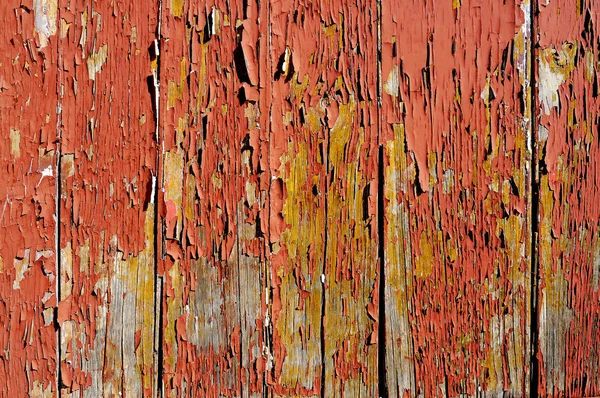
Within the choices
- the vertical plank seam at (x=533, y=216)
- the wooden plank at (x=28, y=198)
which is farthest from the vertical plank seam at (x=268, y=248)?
the vertical plank seam at (x=533, y=216)

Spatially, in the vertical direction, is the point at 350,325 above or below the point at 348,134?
below

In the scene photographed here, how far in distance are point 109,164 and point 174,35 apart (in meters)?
0.29

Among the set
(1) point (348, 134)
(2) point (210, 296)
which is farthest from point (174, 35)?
(2) point (210, 296)

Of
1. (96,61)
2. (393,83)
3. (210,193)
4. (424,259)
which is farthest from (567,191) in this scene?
(96,61)

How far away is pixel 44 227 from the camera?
1.06 meters

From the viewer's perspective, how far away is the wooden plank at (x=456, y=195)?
116 cm

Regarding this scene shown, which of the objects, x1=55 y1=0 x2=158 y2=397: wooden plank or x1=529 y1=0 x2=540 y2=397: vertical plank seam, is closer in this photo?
x1=55 y1=0 x2=158 y2=397: wooden plank

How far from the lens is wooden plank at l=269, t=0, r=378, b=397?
3.69 feet

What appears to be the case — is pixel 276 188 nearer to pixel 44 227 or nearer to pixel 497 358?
pixel 44 227

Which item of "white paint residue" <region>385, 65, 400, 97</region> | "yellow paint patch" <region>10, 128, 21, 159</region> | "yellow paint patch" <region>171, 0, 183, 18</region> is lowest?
"yellow paint patch" <region>10, 128, 21, 159</region>

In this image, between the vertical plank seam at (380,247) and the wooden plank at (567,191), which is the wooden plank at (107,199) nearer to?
the vertical plank seam at (380,247)

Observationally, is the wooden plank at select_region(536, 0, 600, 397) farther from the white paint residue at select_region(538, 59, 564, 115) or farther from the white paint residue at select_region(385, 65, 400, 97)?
the white paint residue at select_region(385, 65, 400, 97)

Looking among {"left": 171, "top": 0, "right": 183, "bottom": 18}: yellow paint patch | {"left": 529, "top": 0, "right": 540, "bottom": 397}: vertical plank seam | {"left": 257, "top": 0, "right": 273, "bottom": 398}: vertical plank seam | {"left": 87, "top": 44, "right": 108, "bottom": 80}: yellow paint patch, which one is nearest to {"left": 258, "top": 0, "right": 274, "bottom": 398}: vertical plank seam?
{"left": 257, "top": 0, "right": 273, "bottom": 398}: vertical plank seam

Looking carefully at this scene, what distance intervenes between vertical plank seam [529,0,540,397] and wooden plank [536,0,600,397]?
0.01 m
